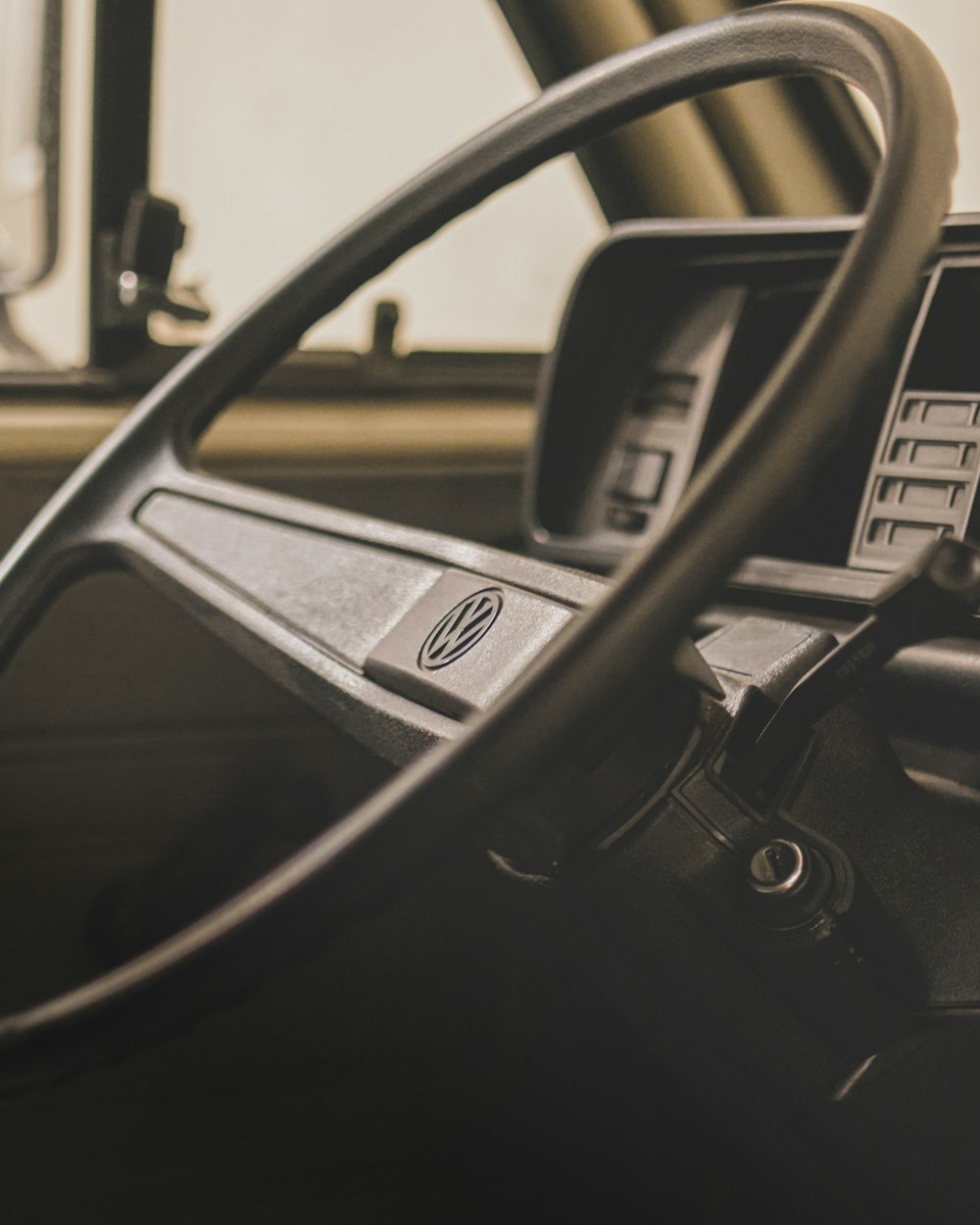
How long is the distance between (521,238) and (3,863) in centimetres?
84

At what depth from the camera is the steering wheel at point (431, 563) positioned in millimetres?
420

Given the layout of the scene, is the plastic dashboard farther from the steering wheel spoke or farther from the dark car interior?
the steering wheel spoke

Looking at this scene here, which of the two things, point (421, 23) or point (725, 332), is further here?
point (421, 23)

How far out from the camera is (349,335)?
1.54m

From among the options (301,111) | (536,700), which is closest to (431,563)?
(536,700)

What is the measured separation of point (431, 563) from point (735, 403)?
373 millimetres

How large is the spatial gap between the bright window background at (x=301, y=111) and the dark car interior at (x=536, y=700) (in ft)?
0.18

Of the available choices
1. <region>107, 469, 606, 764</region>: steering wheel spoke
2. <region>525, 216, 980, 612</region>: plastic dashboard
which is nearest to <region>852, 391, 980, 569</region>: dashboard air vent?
<region>525, 216, 980, 612</region>: plastic dashboard

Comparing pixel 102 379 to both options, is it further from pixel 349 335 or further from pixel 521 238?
pixel 521 238

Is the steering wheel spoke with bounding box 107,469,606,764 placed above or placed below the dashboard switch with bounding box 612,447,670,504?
below

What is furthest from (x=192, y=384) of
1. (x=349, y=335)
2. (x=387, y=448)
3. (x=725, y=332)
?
(x=349, y=335)

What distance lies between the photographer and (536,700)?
42 centimetres

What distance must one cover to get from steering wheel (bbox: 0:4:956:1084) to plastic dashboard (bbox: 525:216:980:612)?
23 centimetres

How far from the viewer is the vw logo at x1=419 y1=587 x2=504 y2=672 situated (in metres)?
0.61
